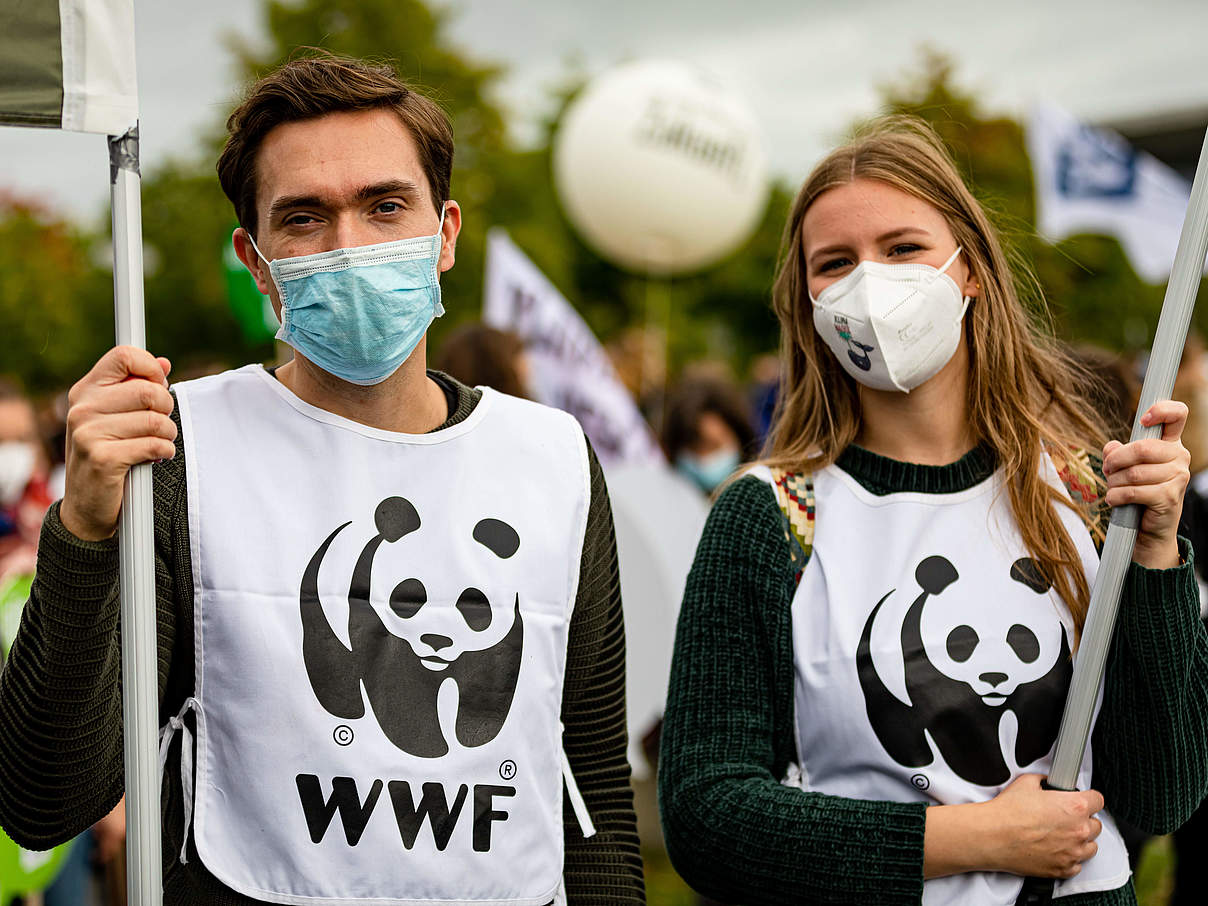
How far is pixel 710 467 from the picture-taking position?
579cm

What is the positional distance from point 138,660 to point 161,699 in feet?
0.81

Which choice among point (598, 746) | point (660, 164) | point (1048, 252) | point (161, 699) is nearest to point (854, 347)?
point (598, 746)

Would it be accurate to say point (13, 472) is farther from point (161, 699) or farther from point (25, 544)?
point (161, 699)

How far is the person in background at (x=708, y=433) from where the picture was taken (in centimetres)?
579

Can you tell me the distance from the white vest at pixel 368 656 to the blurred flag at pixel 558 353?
336 centimetres

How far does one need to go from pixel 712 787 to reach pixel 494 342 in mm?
2442

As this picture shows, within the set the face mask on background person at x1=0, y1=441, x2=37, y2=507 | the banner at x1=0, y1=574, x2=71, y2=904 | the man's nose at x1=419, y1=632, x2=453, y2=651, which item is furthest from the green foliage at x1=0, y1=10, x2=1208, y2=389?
the man's nose at x1=419, y1=632, x2=453, y2=651

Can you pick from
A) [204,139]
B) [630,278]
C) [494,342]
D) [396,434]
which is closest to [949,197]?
[396,434]

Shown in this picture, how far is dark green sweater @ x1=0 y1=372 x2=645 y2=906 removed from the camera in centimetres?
175

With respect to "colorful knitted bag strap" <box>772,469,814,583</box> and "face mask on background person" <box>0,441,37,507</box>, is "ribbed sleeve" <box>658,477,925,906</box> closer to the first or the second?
"colorful knitted bag strap" <box>772,469,814,583</box>

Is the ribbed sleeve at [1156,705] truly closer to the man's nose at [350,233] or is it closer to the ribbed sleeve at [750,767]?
Answer: the ribbed sleeve at [750,767]

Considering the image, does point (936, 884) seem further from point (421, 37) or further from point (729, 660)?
point (421, 37)

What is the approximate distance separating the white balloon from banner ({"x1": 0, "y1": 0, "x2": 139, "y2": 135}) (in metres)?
7.40

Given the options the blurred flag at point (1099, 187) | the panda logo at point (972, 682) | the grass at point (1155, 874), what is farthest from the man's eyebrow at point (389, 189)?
the blurred flag at point (1099, 187)
